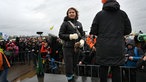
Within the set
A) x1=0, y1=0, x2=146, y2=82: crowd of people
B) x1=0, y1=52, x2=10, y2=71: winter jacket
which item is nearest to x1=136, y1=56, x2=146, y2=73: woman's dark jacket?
x1=0, y1=0, x2=146, y2=82: crowd of people

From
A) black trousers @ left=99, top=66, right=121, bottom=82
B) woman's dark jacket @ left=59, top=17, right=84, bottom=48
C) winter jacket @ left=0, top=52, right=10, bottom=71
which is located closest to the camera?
black trousers @ left=99, top=66, right=121, bottom=82

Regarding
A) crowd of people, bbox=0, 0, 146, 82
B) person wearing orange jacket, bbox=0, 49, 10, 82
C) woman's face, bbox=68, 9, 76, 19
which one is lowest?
person wearing orange jacket, bbox=0, 49, 10, 82

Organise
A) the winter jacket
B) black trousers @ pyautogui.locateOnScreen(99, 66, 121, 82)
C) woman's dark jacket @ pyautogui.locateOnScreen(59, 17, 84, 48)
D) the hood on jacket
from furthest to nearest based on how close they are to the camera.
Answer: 1. the winter jacket
2. woman's dark jacket @ pyautogui.locateOnScreen(59, 17, 84, 48)
3. black trousers @ pyautogui.locateOnScreen(99, 66, 121, 82)
4. the hood on jacket

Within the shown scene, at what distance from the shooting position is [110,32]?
15.0 feet

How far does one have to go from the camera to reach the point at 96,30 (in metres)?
4.72

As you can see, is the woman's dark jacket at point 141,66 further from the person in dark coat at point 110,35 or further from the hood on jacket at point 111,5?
the hood on jacket at point 111,5

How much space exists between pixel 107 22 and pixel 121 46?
0.49m

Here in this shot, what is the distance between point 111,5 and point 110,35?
1.72ft

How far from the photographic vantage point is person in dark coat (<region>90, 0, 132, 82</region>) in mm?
4527

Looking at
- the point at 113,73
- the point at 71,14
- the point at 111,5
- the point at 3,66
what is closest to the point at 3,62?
the point at 3,66

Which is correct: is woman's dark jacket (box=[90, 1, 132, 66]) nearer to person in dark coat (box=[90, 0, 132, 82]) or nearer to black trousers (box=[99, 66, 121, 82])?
person in dark coat (box=[90, 0, 132, 82])

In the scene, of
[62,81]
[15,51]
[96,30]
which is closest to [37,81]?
[62,81]

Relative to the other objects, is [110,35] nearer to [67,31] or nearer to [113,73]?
[113,73]

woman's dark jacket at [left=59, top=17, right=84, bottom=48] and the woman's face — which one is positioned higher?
the woman's face
